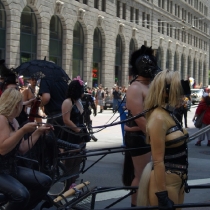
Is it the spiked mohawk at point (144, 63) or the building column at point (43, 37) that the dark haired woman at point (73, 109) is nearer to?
the spiked mohawk at point (144, 63)

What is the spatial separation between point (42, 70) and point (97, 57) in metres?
38.6

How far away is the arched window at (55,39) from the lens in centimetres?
3978

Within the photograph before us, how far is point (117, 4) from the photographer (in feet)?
164

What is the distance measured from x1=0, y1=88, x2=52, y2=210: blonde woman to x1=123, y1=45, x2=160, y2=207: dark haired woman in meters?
1.05

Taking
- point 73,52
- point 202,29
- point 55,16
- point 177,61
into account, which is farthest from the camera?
point 202,29

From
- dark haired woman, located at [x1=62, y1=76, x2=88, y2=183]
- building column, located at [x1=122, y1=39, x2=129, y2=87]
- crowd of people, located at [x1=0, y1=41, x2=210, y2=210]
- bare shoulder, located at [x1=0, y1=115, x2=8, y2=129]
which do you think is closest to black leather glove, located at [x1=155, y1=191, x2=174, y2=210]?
crowd of people, located at [x1=0, y1=41, x2=210, y2=210]

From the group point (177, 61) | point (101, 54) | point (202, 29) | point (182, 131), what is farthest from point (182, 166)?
point (202, 29)

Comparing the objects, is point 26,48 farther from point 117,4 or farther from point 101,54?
point 117,4

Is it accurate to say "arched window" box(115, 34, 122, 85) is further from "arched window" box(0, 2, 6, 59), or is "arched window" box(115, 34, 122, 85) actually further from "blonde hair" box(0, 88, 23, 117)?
"blonde hair" box(0, 88, 23, 117)

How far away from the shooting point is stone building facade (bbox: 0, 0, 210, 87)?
35.4 metres

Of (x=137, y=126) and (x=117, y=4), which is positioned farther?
(x=117, y=4)

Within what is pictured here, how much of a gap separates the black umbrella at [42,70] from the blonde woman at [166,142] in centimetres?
428

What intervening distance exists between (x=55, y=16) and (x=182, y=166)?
36.9 meters

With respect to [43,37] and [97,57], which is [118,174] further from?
[97,57]
